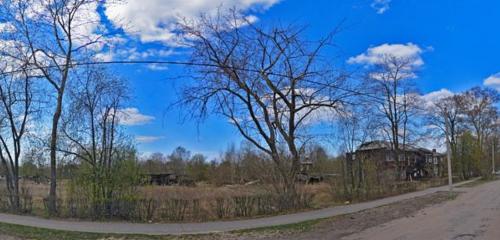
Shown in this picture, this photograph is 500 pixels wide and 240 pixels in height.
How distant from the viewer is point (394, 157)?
4838 cm

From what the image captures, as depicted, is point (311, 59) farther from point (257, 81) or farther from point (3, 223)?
point (3, 223)

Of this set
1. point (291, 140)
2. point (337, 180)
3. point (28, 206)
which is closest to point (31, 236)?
point (28, 206)

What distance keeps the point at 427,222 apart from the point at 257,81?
1076 centimetres

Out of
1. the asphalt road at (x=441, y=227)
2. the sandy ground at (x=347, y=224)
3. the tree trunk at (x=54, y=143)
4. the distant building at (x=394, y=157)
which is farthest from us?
the distant building at (x=394, y=157)

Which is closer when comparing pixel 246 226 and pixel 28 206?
pixel 246 226

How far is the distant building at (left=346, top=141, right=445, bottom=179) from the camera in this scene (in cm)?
3246

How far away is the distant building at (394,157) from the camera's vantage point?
32456 millimetres

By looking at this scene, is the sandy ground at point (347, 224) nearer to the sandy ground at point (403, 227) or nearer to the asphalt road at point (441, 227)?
the sandy ground at point (403, 227)

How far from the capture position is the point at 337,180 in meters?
28.6

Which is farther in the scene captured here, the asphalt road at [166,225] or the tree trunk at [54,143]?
the tree trunk at [54,143]

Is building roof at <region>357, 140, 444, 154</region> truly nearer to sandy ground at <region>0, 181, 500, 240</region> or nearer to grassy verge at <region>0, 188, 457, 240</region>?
sandy ground at <region>0, 181, 500, 240</region>

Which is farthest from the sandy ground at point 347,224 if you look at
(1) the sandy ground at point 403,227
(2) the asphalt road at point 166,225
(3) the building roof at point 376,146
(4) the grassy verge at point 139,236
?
(3) the building roof at point 376,146

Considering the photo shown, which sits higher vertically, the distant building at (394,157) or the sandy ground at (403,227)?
the distant building at (394,157)

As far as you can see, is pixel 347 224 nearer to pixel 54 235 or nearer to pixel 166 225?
pixel 166 225
